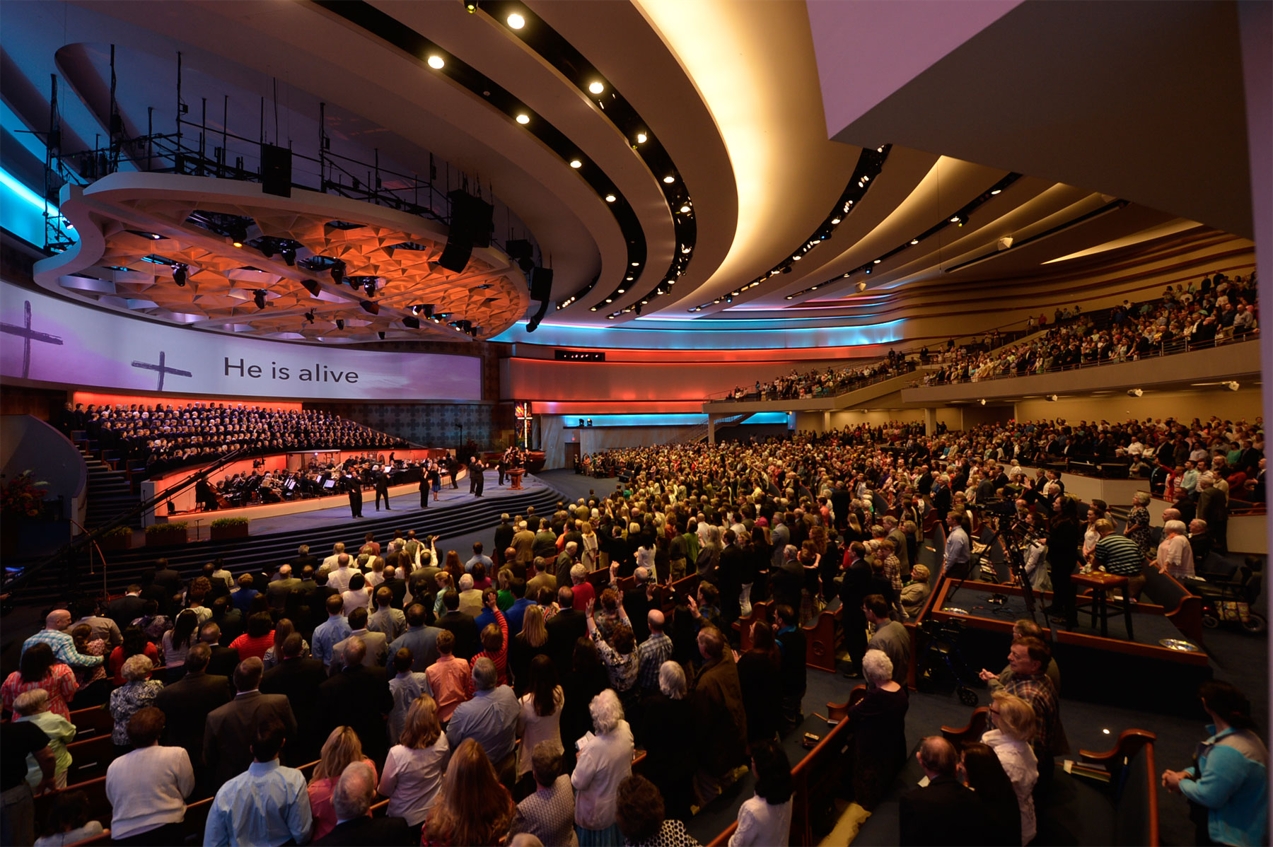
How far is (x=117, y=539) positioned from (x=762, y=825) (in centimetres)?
1263

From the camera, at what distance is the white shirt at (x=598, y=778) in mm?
2604

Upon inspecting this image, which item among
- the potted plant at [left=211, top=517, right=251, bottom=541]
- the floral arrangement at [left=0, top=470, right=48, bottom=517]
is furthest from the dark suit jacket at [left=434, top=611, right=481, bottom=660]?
the floral arrangement at [left=0, top=470, right=48, bottom=517]

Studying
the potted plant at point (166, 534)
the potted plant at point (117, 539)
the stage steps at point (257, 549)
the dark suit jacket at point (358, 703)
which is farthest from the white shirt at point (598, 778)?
the potted plant at point (117, 539)

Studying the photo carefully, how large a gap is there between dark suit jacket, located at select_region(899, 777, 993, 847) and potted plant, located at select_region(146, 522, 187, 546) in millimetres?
12719

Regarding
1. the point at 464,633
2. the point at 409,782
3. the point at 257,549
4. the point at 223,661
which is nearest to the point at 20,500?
the point at 257,549

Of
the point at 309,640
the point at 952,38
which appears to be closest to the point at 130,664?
the point at 309,640

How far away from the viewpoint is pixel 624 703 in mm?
3824

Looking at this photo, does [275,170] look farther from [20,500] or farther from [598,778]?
[598,778]

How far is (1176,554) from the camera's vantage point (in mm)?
5922

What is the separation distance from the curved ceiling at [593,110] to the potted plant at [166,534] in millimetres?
7101

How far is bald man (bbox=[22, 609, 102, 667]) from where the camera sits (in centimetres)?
413

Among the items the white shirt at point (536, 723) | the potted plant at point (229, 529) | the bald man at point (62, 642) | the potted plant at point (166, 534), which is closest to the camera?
the white shirt at point (536, 723)

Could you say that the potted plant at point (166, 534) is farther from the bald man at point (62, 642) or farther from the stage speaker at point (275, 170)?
the bald man at point (62, 642)

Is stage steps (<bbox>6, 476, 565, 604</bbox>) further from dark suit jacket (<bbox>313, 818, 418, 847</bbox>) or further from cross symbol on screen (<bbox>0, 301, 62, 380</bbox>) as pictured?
dark suit jacket (<bbox>313, 818, 418, 847</bbox>)
